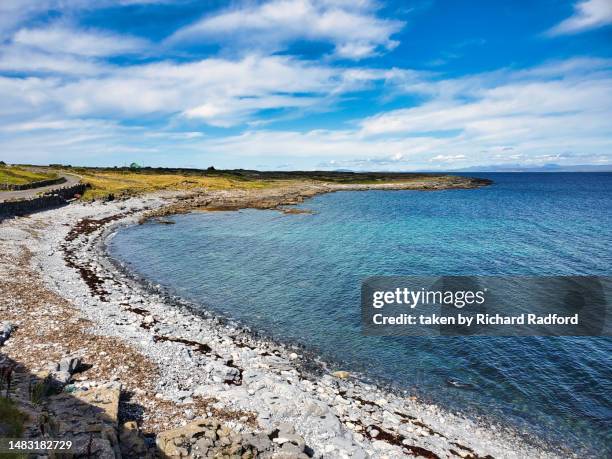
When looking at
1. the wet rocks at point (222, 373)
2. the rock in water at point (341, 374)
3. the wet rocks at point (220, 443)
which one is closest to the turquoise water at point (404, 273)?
the rock in water at point (341, 374)

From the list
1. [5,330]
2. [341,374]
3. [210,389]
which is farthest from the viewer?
[341,374]

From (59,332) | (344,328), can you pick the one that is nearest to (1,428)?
(59,332)

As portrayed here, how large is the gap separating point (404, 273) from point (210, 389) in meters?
26.8

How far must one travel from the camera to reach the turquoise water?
62.8ft

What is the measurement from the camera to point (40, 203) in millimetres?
65000

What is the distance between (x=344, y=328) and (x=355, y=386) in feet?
23.5

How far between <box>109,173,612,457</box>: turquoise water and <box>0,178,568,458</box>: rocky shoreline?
2.29 metres

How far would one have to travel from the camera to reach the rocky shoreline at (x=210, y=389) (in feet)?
46.5

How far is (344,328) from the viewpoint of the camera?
26812 mm

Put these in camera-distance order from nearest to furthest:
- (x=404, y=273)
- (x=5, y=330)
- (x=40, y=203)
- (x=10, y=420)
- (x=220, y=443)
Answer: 1. (x=10, y=420)
2. (x=220, y=443)
3. (x=5, y=330)
4. (x=404, y=273)
5. (x=40, y=203)

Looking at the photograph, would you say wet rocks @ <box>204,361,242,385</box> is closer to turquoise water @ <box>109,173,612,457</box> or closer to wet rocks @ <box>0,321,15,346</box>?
turquoise water @ <box>109,173,612,457</box>

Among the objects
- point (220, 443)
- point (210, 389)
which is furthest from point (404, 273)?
point (220, 443)

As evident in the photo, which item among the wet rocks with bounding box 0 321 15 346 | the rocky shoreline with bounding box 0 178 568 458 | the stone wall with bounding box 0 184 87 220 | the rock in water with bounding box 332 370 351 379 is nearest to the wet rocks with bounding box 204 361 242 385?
the rocky shoreline with bounding box 0 178 568 458

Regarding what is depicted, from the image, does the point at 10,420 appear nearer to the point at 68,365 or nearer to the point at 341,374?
the point at 68,365
